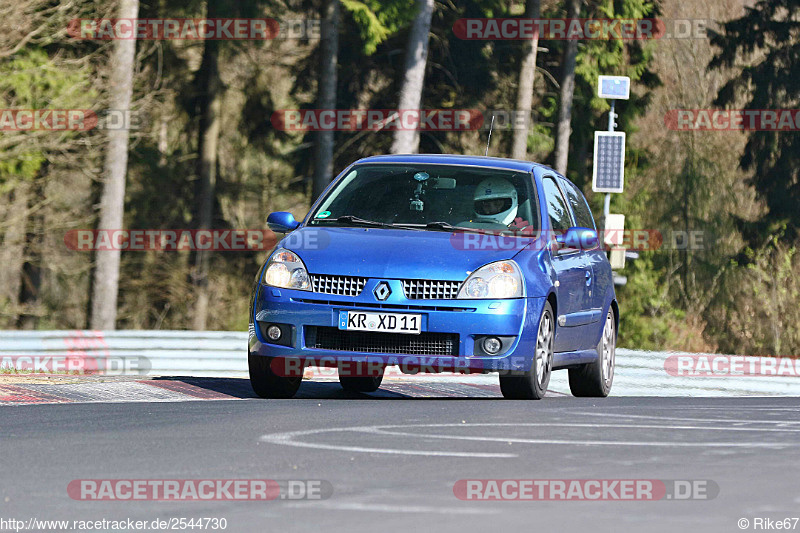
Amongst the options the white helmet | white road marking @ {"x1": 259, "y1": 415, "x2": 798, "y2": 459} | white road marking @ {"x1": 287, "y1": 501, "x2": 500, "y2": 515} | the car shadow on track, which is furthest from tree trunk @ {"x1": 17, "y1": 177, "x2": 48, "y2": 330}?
white road marking @ {"x1": 287, "y1": 501, "x2": 500, "y2": 515}

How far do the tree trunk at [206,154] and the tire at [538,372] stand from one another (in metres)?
26.9

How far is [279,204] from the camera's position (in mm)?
40125

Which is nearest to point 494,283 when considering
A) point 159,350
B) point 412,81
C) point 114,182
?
point 159,350

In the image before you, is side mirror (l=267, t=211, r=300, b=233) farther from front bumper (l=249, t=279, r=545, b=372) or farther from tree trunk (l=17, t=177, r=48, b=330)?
tree trunk (l=17, t=177, r=48, b=330)

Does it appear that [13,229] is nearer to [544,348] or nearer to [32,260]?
[32,260]

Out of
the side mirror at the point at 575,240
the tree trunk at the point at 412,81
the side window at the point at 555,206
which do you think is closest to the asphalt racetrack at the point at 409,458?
the side mirror at the point at 575,240

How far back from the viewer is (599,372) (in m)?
12.6

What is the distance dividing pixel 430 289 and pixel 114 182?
1852cm

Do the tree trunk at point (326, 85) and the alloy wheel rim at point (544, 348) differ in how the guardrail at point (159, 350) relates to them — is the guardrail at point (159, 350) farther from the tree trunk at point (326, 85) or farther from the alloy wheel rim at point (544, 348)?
the tree trunk at point (326, 85)

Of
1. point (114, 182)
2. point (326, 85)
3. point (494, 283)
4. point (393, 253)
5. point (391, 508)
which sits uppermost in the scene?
point (326, 85)

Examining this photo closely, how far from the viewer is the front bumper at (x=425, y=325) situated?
10.1 m

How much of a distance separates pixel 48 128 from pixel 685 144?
2545 centimetres

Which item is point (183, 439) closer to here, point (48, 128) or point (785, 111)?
point (48, 128)

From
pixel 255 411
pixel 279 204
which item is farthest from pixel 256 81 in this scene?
pixel 255 411
